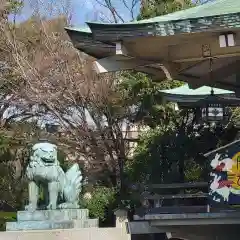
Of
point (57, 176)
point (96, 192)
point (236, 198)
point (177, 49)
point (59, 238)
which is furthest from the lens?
point (96, 192)

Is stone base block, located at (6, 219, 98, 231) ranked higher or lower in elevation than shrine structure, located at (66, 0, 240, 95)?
lower

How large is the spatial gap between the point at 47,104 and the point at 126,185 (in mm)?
3503

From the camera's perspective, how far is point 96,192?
1747 centimetres

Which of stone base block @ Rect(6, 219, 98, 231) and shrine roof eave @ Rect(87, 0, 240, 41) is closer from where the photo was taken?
shrine roof eave @ Rect(87, 0, 240, 41)

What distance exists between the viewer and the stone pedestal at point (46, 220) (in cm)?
734

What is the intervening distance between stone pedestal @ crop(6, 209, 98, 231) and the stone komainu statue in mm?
153

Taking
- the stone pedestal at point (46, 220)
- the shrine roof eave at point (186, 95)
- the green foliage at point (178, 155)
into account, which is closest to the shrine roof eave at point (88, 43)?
the stone pedestal at point (46, 220)

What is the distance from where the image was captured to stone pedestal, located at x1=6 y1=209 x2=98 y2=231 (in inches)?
289

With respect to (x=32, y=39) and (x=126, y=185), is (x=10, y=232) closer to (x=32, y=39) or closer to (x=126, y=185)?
(x=126, y=185)

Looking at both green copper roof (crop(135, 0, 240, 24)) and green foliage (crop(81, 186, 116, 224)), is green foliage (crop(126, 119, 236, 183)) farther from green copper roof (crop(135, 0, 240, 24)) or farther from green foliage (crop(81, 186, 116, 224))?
green copper roof (crop(135, 0, 240, 24))

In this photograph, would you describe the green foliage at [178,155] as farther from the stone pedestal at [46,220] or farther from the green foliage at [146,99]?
the stone pedestal at [46,220]

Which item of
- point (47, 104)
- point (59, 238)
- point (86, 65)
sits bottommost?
point (59, 238)

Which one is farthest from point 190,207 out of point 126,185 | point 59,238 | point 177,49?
point 126,185

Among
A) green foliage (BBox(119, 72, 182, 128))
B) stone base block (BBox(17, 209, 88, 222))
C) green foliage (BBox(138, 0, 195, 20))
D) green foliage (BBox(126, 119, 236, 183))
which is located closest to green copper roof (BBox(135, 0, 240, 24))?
stone base block (BBox(17, 209, 88, 222))
